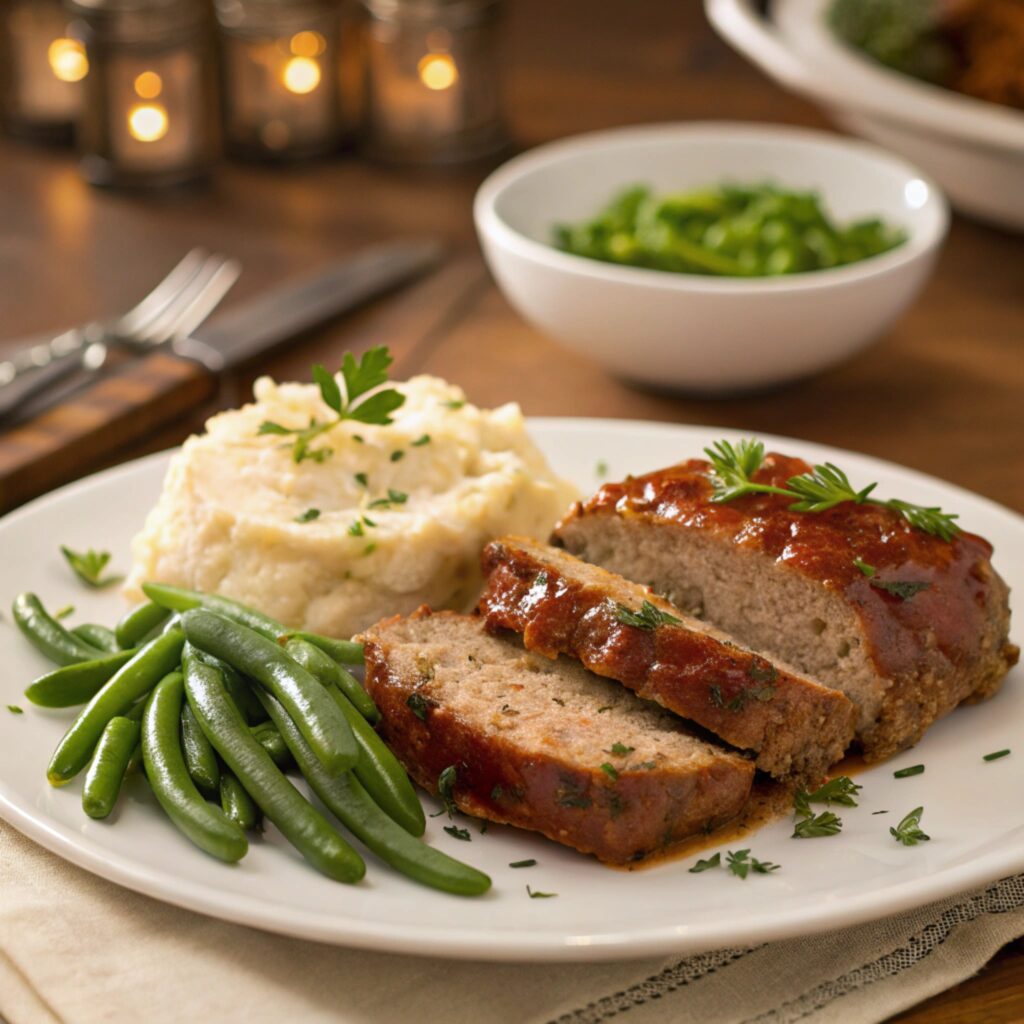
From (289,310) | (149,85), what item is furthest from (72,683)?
(149,85)

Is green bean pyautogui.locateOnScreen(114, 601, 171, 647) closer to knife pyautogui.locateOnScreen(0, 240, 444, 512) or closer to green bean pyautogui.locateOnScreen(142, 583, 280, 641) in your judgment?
green bean pyautogui.locateOnScreen(142, 583, 280, 641)

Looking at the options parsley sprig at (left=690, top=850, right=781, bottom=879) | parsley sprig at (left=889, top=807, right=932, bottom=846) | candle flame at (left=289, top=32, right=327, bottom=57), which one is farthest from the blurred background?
parsley sprig at (left=690, top=850, right=781, bottom=879)

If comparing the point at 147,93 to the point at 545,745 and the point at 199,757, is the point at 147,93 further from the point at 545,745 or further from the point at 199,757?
the point at 545,745

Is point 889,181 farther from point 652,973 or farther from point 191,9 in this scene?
point 652,973

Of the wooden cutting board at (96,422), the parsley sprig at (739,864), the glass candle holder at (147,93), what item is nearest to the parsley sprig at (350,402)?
the wooden cutting board at (96,422)

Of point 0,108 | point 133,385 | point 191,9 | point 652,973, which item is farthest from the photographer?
point 0,108

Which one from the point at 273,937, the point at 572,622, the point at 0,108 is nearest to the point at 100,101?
the point at 0,108
